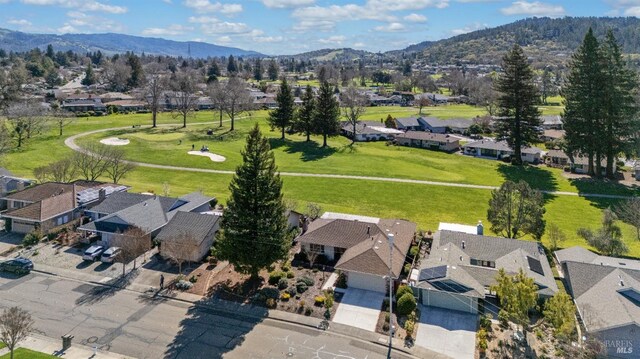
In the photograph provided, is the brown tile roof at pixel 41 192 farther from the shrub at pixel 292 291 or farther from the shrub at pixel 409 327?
the shrub at pixel 409 327

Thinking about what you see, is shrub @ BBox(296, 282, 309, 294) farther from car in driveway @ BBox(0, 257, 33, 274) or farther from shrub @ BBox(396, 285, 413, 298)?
car in driveway @ BBox(0, 257, 33, 274)

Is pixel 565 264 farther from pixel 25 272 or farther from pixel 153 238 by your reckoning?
pixel 25 272

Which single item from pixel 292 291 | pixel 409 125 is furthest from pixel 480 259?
pixel 409 125

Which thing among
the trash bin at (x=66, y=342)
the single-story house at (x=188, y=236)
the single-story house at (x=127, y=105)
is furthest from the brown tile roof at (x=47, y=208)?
the single-story house at (x=127, y=105)

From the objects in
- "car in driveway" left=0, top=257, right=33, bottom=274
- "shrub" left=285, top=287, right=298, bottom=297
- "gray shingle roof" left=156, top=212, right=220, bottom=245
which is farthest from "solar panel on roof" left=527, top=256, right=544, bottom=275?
"car in driveway" left=0, top=257, right=33, bottom=274

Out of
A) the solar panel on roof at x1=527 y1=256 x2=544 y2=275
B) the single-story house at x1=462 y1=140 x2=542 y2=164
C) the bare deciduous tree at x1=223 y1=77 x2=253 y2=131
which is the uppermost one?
the bare deciduous tree at x1=223 y1=77 x2=253 y2=131

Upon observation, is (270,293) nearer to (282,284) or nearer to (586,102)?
(282,284)
